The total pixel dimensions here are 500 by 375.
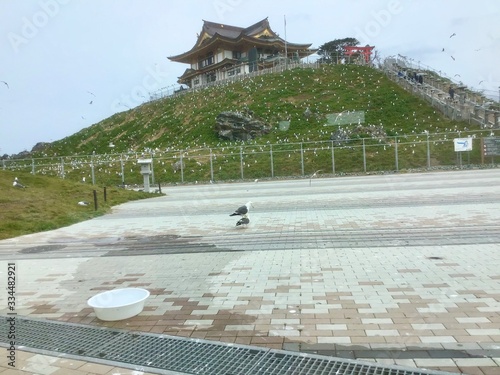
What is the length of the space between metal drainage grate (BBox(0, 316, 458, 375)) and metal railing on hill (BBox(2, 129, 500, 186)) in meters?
25.1

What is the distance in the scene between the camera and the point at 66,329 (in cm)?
413

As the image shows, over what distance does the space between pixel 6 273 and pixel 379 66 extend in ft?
157

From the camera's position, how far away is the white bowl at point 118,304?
4.28m

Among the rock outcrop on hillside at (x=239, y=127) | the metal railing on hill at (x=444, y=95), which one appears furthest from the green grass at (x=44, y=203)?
the metal railing on hill at (x=444, y=95)

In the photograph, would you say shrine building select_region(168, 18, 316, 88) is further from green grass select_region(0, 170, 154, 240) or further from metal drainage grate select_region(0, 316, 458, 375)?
metal drainage grate select_region(0, 316, 458, 375)

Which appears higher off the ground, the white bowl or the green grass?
the green grass

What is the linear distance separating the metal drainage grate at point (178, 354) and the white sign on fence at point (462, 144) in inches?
1044

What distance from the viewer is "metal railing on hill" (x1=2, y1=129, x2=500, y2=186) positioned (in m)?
27.7

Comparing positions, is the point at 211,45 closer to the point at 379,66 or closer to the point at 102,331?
the point at 379,66

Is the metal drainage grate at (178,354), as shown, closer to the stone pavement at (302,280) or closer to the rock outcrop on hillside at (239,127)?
the stone pavement at (302,280)

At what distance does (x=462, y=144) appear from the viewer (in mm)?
26578

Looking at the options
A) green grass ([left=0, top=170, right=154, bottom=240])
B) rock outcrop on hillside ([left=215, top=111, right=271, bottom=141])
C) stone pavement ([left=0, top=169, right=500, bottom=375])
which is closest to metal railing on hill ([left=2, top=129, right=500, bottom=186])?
rock outcrop on hillside ([left=215, top=111, right=271, bottom=141])

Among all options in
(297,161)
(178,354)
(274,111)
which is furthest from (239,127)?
(178,354)

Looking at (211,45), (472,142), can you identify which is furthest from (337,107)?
(211,45)
